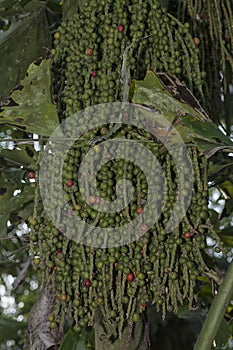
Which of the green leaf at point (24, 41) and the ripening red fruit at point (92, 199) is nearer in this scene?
the ripening red fruit at point (92, 199)

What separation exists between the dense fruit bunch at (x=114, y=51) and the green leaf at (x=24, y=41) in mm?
490

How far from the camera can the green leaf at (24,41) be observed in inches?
77.2

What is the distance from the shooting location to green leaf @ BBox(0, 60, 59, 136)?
1355mm

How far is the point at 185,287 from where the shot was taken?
127cm

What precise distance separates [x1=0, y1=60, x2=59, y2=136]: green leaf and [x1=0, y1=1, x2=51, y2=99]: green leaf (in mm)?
623

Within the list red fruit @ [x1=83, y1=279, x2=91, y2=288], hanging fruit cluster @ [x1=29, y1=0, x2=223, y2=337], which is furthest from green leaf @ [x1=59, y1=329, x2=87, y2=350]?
red fruit @ [x1=83, y1=279, x2=91, y2=288]

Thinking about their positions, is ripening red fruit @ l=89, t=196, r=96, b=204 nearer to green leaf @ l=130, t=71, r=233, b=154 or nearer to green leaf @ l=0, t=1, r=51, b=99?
green leaf @ l=130, t=71, r=233, b=154

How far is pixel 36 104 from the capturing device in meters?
1.37

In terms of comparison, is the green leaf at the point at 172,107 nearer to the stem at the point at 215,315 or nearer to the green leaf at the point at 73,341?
the stem at the point at 215,315

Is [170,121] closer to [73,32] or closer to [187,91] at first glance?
[187,91]

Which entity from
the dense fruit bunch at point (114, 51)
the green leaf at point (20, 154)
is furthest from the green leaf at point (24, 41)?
the dense fruit bunch at point (114, 51)

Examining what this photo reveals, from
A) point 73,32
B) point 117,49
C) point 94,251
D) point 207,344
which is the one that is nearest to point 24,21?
point 73,32

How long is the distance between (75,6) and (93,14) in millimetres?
200

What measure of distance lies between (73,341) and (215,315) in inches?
23.6
